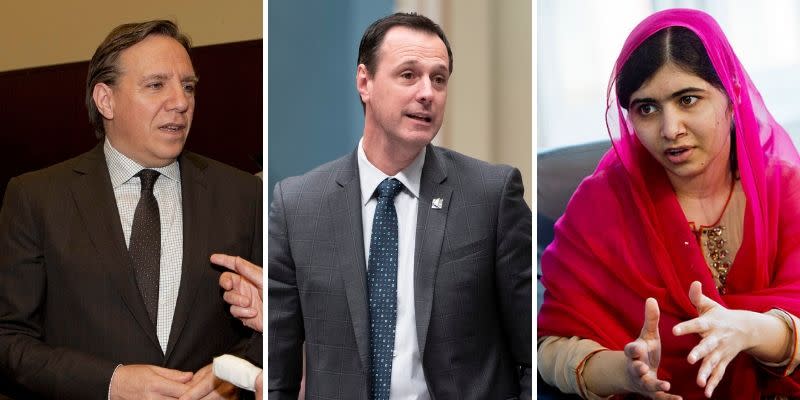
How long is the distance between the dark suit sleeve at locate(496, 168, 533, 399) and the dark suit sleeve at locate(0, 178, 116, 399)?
0.97 meters

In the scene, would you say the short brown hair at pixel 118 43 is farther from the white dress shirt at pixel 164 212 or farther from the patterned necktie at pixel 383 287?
the patterned necktie at pixel 383 287

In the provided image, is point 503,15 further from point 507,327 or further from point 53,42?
point 53,42

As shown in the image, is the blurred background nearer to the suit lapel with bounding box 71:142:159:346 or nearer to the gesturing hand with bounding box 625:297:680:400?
the suit lapel with bounding box 71:142:159:346

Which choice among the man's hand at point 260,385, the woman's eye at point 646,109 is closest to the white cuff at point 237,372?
the man's hand at point 260,385

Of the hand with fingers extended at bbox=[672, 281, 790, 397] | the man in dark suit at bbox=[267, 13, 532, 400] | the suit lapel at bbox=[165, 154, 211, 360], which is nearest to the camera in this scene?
the hand with fingers extended at bbox=[672, 281, 790, 397]

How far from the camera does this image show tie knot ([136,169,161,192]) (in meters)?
2.63

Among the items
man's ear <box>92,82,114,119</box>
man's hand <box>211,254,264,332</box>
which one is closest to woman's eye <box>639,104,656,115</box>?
man's hand <box>211,254,264,332</box>

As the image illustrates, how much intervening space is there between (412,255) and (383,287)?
3.8 inches

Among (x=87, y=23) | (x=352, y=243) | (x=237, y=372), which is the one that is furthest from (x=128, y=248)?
(x=87, y=23)

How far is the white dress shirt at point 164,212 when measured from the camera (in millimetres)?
2588

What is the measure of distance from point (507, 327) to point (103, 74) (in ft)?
3.98

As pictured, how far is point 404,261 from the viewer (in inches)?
92.3

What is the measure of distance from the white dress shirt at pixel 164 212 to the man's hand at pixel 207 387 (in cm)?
13

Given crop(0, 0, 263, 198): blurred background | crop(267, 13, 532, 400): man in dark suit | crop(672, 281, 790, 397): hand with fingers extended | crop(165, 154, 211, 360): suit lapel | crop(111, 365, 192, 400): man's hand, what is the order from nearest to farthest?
1. crop(672, 281, 790, 397): hand with fingers extended
2. crop(267, 13, 532, 400): man in dark suit
3. crop(111, 365, 192, 400): man's hand
4. crop(165, 154, 211, 360): suit lapel
5. crop(0, 0, 263, 198): blurred background
